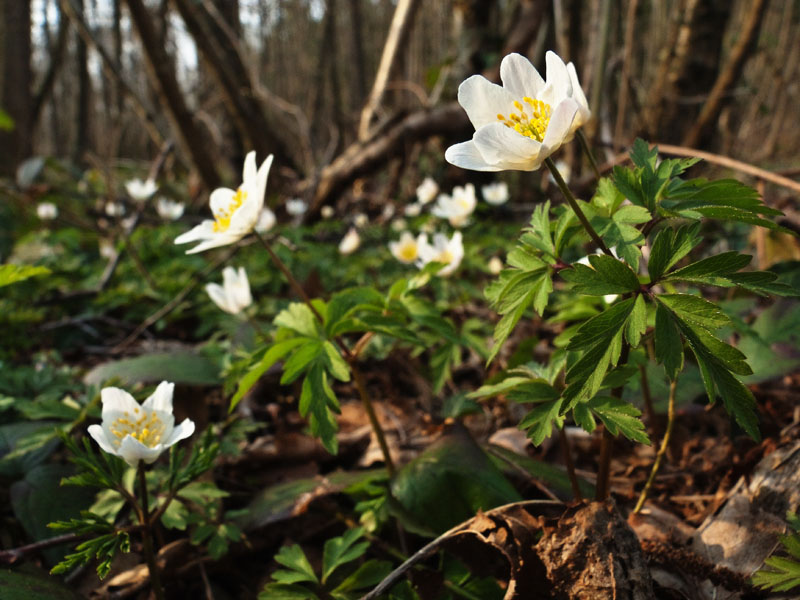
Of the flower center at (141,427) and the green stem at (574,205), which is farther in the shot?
the flower center at (141,427)

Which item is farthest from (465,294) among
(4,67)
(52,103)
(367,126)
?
(52,103)

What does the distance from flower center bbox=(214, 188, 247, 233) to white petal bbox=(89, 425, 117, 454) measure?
662 millimetres

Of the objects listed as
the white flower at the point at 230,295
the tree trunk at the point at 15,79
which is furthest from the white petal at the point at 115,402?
the tree trunk at the point at 15,79

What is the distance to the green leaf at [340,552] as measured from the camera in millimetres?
1359

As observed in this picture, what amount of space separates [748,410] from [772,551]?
50 cm

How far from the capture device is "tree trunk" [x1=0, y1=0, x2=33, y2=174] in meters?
8.70

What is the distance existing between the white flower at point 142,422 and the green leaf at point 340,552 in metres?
0.47

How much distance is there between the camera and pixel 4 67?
29.0 ft

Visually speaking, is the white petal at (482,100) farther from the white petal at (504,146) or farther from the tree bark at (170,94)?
the tree bark at (170,94)

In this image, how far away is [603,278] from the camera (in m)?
0.96

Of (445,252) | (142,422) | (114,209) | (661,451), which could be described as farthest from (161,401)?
(114,209)

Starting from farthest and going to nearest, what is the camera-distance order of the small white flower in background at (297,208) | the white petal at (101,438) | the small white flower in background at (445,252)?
1. the small white flower in background at (297,208)
2. the small white flower in background at (445,252)
3. the white petal at (101,438)

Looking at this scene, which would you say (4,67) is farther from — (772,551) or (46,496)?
(772,551)

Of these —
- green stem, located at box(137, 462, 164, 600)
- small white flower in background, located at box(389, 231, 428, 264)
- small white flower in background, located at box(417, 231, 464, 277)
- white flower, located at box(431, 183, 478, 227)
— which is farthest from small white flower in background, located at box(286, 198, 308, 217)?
green stem, located at box(137, 462, 164, 600)
